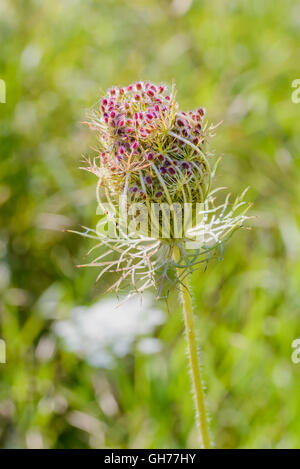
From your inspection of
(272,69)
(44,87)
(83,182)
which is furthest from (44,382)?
(272,69)

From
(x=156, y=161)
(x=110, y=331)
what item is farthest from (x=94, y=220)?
(x=156, y=161)

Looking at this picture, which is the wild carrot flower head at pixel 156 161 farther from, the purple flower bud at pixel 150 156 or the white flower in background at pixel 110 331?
the white flower in background at pixel 110 331

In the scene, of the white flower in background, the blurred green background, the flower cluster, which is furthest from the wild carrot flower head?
the white flower in background

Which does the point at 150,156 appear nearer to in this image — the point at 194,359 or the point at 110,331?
the point at 194,359

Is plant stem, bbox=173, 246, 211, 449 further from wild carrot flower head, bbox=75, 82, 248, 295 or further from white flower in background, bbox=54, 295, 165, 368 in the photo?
white flower in background, bbox=54, 295, 165, 368

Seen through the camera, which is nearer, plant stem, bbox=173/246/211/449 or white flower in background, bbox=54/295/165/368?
plant stem, bbox=173/246/211/449

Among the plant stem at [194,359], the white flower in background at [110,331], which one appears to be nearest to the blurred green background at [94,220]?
the white flower in background at [110,331]

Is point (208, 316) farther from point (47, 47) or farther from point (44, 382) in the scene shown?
point (47, 47)
